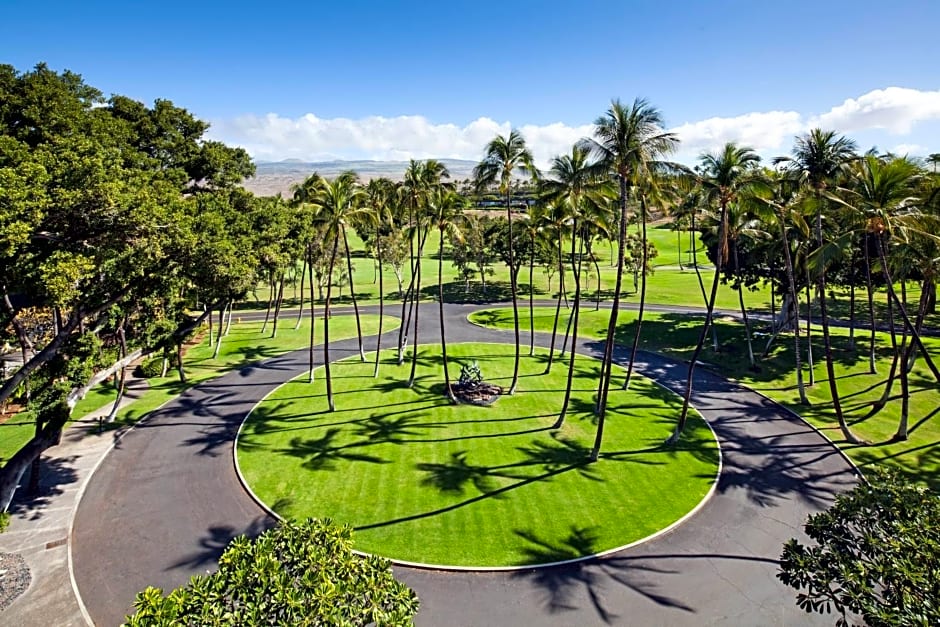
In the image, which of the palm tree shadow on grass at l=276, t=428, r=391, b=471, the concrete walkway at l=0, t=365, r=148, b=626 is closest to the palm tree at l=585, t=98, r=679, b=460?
the palm tree shadow on grass at l=276, t=428, r=391, b=471

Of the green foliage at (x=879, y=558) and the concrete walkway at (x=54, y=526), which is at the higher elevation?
the green foliage at (x=879, y=558)

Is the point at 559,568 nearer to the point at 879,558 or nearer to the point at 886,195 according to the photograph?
the point at 879,558

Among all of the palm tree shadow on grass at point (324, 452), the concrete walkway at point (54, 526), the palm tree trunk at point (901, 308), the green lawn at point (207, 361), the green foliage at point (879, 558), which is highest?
the palm tree trunk at point (901, 308)

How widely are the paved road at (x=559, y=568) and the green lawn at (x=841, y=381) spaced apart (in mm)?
2499

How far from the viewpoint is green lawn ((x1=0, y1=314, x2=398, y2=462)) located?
2855 cm

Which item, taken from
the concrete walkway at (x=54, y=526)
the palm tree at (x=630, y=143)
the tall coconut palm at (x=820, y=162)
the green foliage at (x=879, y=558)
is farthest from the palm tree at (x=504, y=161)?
the concrete walkway at (x=54, y=526)

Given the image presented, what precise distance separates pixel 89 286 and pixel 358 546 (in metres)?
17.1

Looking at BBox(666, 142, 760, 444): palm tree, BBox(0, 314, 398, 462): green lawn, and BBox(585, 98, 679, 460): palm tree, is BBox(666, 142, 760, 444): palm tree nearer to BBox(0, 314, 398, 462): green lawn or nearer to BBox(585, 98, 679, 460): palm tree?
BBox(585, 98, 679, 460): palm tree

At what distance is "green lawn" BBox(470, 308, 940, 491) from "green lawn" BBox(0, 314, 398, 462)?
19139 mm

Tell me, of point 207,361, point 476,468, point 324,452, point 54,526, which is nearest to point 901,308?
point 476,468

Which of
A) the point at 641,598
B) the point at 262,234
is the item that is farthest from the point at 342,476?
the point at 262,234

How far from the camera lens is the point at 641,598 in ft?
50.3

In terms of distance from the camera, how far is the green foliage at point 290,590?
28.6 feet

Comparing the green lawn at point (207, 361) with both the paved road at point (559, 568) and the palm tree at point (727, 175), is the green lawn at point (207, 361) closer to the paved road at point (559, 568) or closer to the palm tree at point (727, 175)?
the paved road at point (559, 568)
